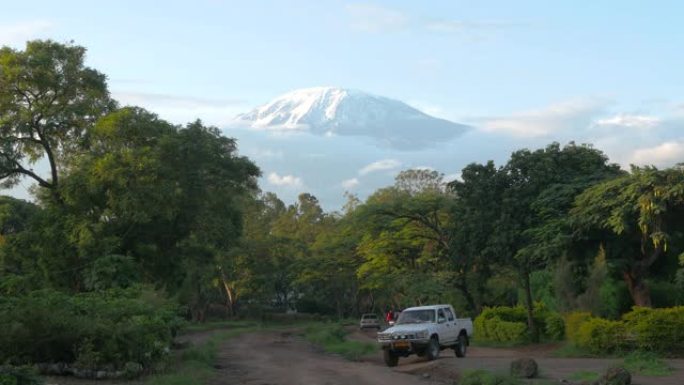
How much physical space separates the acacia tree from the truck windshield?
15718mm

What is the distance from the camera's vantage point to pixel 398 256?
161 feet

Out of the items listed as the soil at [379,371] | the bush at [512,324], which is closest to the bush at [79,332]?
the soil at [379,371]

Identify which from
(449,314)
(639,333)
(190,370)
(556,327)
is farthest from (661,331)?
(190,370)

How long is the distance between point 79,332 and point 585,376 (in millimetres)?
12240

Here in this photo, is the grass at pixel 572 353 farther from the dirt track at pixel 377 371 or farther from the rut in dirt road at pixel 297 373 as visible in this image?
the rut in dirt road at pixel 297 373

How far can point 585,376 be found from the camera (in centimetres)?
1867

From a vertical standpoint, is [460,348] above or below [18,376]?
below

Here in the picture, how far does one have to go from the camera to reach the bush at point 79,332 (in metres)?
17.3

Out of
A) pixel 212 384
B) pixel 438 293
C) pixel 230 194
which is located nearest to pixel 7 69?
pixel 230 194

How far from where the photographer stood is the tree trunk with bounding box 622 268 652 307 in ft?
97.8

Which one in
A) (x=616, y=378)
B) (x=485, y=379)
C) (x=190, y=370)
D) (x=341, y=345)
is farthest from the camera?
(x=341, y=345)

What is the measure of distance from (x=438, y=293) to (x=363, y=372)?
19.6m

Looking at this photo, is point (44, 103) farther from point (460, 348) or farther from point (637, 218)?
point (637, 218)

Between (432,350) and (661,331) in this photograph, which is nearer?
(661,331)
